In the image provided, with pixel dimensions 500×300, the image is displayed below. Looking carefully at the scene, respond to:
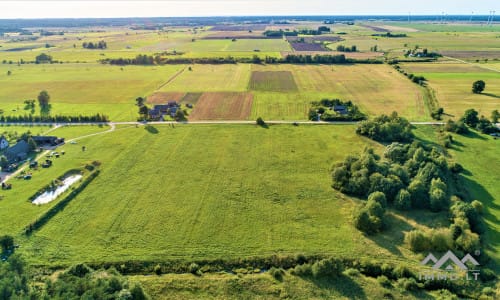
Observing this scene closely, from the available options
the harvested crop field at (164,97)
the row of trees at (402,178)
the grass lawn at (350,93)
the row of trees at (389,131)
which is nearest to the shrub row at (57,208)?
the row of trees at (402,178)

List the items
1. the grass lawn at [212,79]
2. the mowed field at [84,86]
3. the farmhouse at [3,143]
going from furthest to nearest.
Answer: the grass lawn at [212,79], the mowed field at [84,86], the farmhouse at [3,143]

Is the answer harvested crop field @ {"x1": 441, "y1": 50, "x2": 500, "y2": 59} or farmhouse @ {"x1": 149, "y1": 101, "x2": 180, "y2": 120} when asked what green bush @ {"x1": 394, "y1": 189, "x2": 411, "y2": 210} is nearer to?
farmhouse @ {"x1": 149, "y1": 101, "x2": 180, "y2": 120}

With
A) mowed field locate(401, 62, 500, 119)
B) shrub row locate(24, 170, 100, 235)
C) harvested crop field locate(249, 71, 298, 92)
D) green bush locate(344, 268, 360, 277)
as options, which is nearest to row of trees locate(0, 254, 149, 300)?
shrub row locate(24, 170, 100, 235)

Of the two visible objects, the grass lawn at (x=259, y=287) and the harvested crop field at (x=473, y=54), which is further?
the harvested crop field at (x=473, y=54)

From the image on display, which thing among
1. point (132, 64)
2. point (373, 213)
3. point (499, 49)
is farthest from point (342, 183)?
point (499, 49)

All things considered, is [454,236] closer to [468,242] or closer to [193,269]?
[468,242]

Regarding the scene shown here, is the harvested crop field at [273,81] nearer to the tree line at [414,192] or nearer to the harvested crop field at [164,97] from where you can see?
the harvested crop field at [164,97]
